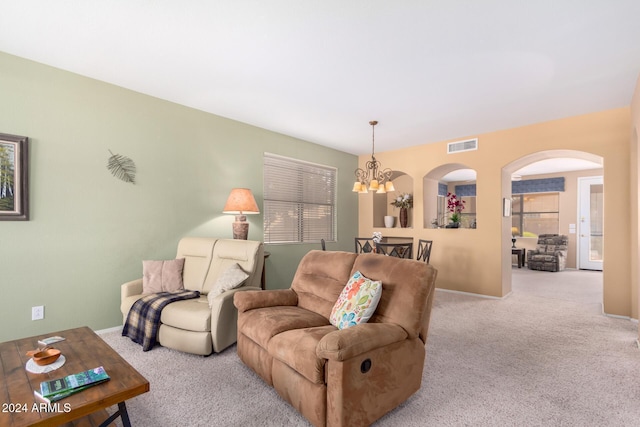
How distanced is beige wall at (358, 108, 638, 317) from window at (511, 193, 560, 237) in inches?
184

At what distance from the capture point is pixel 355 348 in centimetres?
162

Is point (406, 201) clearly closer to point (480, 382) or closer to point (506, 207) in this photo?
point (506, 207)

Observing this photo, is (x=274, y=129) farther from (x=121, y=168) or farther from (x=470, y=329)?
(x=470, y=329)

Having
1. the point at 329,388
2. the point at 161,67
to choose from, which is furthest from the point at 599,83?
the point at 161,67

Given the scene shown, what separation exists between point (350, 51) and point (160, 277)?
114 inches

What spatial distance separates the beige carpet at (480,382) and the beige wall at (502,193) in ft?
2.97

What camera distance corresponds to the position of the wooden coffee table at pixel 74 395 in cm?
125

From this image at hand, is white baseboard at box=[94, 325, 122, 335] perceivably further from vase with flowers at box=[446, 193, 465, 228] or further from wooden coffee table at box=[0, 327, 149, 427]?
vase with flowers at box=[446, 193, 465, 228]

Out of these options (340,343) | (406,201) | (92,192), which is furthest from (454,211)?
(92,192)

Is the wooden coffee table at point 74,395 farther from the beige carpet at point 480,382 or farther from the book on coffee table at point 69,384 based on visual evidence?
the beige carpet at point 480,382

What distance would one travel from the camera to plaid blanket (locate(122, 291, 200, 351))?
2807 millimetres

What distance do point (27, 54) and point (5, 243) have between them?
1.70 metres

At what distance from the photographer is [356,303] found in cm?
212

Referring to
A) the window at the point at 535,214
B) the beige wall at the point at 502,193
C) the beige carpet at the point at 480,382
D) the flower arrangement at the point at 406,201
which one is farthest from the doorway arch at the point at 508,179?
the window at the point at 535,214
